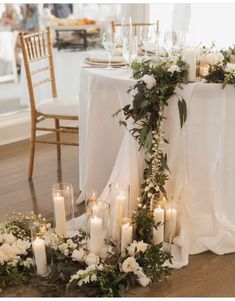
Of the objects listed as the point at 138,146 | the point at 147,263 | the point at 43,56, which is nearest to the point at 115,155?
the point at 138,146

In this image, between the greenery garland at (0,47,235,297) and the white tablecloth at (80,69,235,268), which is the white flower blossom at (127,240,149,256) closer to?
the greenery garland at (0,47,235,297)

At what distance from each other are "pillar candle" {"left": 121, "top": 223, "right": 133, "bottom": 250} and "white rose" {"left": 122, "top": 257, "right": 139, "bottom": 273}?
0.14m

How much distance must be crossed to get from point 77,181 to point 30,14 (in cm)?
209

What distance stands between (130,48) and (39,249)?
46.2 inches

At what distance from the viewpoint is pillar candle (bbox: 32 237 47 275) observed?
2.19m

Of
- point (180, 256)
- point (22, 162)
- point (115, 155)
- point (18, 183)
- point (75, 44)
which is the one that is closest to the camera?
point (180, 256)

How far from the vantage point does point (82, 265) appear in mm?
2275

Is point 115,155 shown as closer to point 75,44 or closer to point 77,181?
point 77,181

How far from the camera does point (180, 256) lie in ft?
7.86

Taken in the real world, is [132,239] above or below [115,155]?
below

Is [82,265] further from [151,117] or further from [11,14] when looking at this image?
[11,14]

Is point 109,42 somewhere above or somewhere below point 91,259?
above

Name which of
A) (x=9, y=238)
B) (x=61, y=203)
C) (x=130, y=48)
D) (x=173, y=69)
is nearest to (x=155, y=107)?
(x=173, y=69)

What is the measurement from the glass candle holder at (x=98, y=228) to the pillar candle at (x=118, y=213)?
0.46 ft
